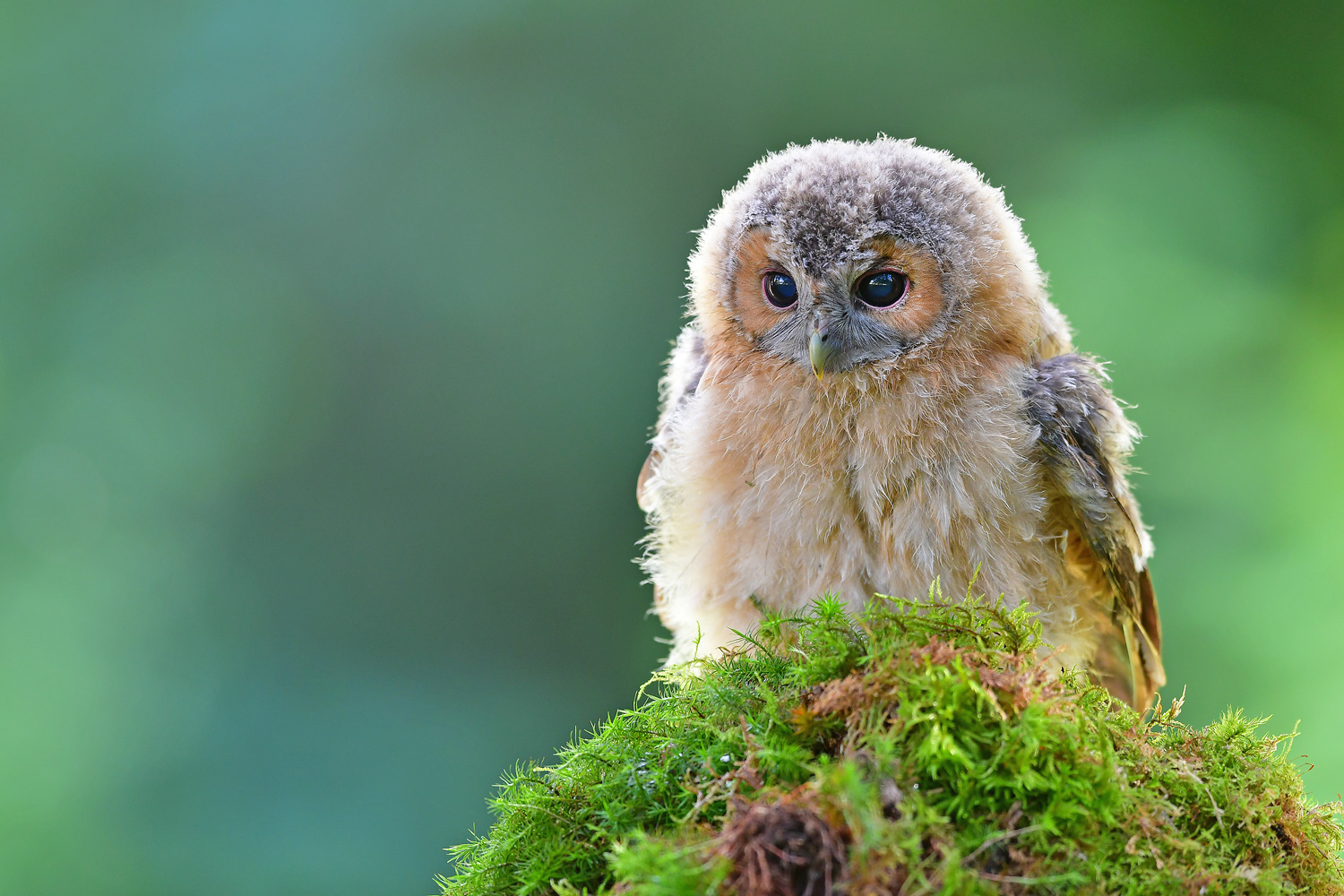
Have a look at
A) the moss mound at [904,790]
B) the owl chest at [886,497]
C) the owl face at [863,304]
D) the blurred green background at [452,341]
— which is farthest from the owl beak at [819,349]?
the blurred green background at [452,341]

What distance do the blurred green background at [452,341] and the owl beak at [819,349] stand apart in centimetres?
207

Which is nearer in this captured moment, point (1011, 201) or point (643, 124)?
point (1011, 201)

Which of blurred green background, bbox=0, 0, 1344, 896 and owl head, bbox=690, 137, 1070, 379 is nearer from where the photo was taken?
owl head, bbox=690, 137, 1070, 379

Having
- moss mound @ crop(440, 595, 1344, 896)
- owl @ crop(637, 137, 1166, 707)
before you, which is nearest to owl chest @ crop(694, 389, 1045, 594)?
owl @ crop(637, 137, 1166, 707)

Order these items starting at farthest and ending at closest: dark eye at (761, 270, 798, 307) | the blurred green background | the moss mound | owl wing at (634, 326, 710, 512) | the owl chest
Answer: the blurred green background, owl wing at (634, 326, 710, 512), dark eye at (761, 270, 798, 307), the owl chest, the moss mound

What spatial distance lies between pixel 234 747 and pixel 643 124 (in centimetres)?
318

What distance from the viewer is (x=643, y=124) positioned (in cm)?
419

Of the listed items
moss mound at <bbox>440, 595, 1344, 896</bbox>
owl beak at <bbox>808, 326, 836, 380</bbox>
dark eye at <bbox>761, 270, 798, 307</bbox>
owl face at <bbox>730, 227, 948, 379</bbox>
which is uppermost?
dark eye at <bbox>761, 270, 798, 307</bbox>

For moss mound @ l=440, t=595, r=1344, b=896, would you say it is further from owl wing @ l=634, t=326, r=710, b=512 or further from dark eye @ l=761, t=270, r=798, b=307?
owl wing @ l=634, t=326, r=710, b=512

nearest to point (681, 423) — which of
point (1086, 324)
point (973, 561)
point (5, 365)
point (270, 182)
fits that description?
point (973, 561)

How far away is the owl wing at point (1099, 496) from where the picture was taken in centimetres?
189

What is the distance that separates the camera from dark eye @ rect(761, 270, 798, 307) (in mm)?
1963

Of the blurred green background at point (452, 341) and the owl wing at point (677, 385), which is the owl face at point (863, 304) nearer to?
the owl wing at point (677, 385)

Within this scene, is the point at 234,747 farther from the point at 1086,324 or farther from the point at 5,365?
the point at 1086,324
